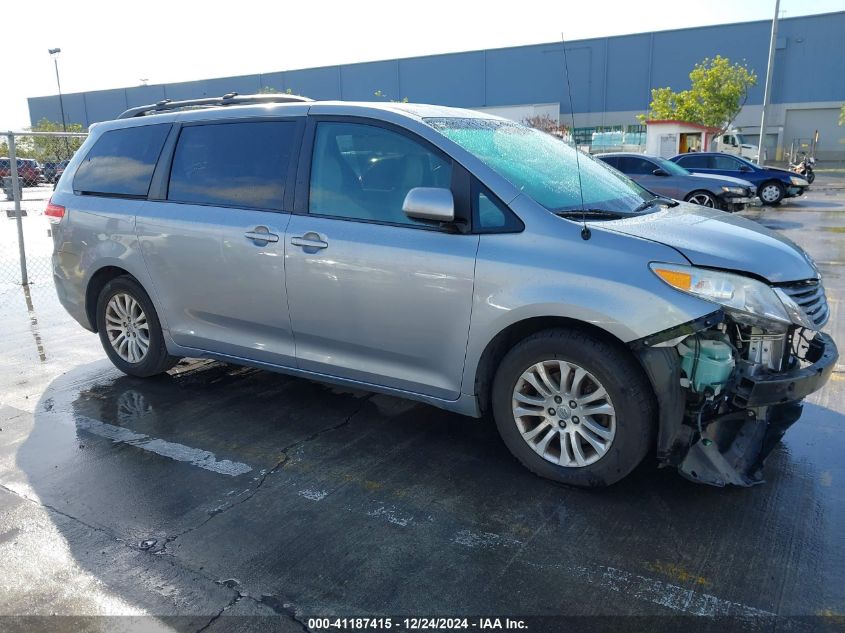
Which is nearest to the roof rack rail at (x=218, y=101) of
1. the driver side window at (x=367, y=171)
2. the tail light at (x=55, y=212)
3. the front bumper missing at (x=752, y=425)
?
the driver side window at (x=367, y=171)

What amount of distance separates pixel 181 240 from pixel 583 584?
3.36 meters

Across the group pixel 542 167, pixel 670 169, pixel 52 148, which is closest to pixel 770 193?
pixel 670 169

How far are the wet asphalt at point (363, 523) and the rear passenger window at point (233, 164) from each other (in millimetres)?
1477

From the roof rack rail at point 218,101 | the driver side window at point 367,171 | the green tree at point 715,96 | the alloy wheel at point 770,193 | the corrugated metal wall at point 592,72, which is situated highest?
the corrugated metal wall at point 592,72

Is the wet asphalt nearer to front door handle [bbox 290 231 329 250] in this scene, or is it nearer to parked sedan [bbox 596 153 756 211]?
front door handle [bbox 290 231 329 250]

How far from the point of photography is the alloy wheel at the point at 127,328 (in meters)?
5.17

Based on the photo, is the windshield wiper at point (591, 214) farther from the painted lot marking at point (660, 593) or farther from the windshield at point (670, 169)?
the windshield at point (670, 169)

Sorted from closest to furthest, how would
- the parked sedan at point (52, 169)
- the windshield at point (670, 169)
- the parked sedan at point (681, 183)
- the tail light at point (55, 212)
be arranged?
the tail light at point (55, 212) < the parked sedan at point (52, 169) < the parked sedan at point (681, 183) < the windshield at point (670, 169)

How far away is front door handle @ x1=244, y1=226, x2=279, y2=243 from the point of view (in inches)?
165

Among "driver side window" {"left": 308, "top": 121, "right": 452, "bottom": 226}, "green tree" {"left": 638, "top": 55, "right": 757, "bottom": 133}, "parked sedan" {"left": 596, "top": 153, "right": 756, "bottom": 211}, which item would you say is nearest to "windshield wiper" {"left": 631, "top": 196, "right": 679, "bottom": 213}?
"driver side window" {"left": 308, "top": 121, "right": 452, "bottom": 226}

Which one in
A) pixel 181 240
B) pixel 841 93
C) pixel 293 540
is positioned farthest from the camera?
pixel 841 93

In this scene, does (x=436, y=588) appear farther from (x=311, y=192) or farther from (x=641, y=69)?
(x=641, y=69)

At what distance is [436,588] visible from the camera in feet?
9.12

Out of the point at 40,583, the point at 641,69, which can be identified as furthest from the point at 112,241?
the point at 641,69
